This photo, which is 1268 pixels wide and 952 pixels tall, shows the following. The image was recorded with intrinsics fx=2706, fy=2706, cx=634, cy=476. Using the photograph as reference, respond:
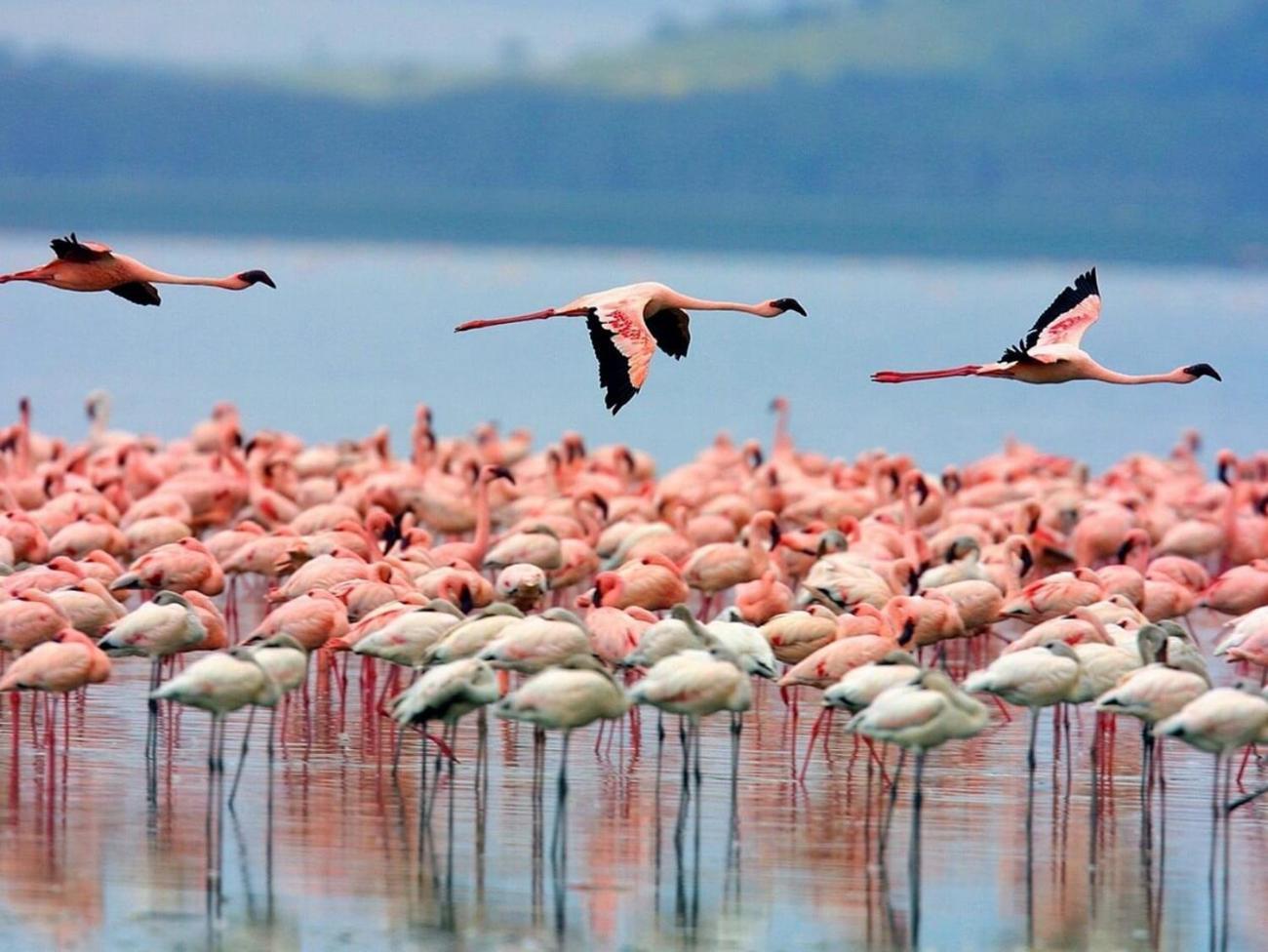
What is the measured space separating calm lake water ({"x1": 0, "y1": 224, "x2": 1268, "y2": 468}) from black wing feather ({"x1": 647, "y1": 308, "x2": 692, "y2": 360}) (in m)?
16.6

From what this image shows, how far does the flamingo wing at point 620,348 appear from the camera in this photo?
11.8 metres

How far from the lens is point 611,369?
12.0 m

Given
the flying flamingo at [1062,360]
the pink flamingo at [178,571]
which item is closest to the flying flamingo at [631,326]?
the flying flamingo at [1062,360]

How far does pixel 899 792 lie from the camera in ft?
35.9

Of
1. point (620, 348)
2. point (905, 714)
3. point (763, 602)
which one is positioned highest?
point (620, 348)

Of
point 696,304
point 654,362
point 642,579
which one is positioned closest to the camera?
point 642,579

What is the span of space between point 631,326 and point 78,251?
2782 mm

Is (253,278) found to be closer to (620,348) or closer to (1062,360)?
(620,348)

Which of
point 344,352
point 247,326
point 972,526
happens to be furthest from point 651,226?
point 972,526

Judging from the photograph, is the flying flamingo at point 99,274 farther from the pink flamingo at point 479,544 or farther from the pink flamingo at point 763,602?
the pink flamingo at point 763,602

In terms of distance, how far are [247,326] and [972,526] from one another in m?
47.1

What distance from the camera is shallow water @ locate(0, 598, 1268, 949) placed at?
8.55m

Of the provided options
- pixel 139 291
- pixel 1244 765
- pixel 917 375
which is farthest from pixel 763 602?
pixel 139 291

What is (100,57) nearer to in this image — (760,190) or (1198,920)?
(760,190)
